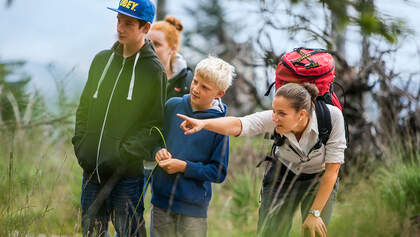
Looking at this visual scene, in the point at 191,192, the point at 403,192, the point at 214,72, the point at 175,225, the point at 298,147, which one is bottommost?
the point at 403,192

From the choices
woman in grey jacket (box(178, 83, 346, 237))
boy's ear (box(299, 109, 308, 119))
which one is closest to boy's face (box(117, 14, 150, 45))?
woman in grey jacket (box(178, 83, 346, 237))

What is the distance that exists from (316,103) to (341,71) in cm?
422

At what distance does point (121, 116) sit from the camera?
3.09 meters

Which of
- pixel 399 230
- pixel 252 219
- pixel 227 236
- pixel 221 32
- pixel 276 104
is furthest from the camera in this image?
pixel 221 32

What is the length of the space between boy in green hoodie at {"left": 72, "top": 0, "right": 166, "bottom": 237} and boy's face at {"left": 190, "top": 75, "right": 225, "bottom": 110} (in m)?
0.24

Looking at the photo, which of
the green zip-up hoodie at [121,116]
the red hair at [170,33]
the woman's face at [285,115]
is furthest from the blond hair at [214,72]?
the red hair at [170,33]

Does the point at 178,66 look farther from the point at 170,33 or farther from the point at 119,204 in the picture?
the point at 119,204

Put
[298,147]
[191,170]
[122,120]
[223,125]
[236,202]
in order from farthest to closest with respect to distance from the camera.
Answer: [236,202]
[122,120]
[191,170]
[298,147]
[223,125]

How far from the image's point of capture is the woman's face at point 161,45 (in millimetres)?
4141

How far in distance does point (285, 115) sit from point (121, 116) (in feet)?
Result: 3.57

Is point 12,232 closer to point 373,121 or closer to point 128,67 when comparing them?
point 128,67

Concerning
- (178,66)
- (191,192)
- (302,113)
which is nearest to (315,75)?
(302,113)

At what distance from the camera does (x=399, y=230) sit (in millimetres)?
4074

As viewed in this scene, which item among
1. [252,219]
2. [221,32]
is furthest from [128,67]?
[221,32]
